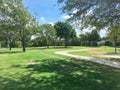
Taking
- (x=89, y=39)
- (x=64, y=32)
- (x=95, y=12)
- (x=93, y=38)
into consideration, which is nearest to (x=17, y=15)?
(x=95, y=12)

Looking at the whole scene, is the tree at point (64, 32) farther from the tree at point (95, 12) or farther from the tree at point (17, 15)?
the tree at point (95, 12)

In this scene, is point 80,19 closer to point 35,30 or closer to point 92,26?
point 92,26

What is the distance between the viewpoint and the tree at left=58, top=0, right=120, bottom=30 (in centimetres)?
1416

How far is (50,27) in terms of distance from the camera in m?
62.1

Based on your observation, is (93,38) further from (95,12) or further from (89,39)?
(95,12)

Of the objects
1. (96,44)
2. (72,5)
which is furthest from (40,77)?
(96,44)

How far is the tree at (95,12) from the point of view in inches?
557

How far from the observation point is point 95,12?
49.3 feet

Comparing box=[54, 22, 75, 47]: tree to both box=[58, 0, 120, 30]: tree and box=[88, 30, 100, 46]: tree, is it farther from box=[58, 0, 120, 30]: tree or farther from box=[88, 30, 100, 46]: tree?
box=[58, 0, 120, 30]: tree

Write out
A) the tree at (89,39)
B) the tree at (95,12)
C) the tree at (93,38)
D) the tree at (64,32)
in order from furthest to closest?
the tree at (89,39) → the tree at (93,38) → the tree at (64,32) → the tree at (95,12)

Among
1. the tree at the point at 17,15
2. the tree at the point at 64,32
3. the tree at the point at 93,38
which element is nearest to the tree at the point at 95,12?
the tree at the point at 17,15

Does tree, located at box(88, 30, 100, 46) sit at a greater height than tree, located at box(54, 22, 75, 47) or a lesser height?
lesser

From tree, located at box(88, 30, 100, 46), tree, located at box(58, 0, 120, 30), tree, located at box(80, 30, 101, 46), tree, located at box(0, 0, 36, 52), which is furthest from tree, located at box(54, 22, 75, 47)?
tree, located at box(58, 0, 120, 30)

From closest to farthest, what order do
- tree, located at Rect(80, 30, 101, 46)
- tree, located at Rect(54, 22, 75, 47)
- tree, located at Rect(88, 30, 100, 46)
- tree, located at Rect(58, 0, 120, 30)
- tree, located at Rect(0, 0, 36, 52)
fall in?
tree, located at Rect(58, 0, 120, 30), tree, located at Rect(0, 0, 36, 52), tree, located at Rect(54, 22, 75, 47), tree, located at Rect(88, 30, 100, 46), tree, located at Rect(80, 30, 101, 46)
